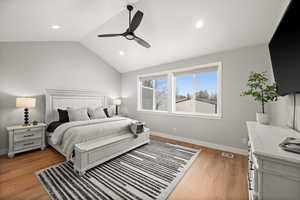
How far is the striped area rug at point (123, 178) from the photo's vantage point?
163cm

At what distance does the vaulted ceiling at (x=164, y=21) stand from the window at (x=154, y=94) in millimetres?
1165

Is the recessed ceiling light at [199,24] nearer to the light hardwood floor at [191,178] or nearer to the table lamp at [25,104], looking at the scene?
the light hardwood floor at [191,178]

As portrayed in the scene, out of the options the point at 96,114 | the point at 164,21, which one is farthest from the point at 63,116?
the point at 164,21

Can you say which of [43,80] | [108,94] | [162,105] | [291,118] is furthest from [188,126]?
[43,80]

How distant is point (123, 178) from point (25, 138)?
2.51 metres

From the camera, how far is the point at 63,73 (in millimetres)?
3764

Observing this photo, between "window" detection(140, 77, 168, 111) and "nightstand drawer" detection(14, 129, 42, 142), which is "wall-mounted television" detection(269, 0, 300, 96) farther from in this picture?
"nightstand drawer" detection(14, 129, 42, 142)

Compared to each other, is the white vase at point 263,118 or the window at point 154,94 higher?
the window at point 154,94

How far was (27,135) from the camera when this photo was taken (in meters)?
2.79

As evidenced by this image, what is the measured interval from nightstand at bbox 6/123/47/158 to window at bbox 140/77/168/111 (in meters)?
3.11

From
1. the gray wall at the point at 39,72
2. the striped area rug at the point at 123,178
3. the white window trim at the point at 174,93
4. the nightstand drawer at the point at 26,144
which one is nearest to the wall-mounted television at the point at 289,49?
the white window trim at the point at 174,93

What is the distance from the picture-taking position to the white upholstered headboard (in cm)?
336

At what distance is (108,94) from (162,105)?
2214 mm

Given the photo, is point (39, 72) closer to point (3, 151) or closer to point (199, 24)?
point (3, 151)
